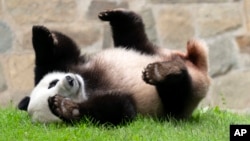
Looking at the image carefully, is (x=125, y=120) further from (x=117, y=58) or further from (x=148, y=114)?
(x=117, y=58)

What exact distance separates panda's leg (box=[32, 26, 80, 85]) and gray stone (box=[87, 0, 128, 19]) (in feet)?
8.44

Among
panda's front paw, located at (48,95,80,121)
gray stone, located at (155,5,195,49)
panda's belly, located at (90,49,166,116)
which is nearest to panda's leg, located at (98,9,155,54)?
panda's belly, located at (90,49,166,116)

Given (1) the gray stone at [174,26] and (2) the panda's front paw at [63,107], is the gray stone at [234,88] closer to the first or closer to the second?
(1) the gray stone at [174,26]

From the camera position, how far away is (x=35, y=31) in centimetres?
545

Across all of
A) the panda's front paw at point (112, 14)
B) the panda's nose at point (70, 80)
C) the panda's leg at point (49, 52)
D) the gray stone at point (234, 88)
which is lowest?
the gray stone at point (234, 88)

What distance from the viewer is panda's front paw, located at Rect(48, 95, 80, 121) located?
4824 millimetres

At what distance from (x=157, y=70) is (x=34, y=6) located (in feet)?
10.8

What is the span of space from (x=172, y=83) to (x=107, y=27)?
3.18 m

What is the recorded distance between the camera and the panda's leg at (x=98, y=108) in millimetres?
4844

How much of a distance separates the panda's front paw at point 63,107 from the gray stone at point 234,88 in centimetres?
363

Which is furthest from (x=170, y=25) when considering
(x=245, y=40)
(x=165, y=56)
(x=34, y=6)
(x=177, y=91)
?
(x=177, y=91)

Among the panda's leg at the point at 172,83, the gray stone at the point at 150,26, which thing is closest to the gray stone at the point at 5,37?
the gray stone at the point at 150,26

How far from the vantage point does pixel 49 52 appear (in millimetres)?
5434

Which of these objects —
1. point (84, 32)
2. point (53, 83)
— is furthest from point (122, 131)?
point (84, 32)
